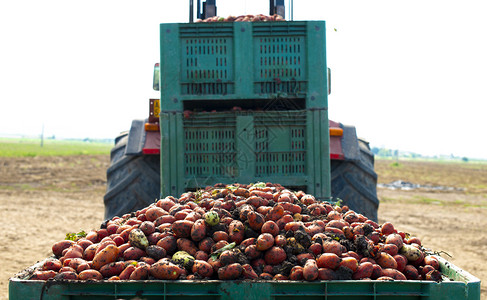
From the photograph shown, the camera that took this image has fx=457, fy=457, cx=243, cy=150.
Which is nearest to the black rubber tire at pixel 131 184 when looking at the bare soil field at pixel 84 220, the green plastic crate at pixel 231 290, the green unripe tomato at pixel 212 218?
the bare soil field at pixel 84 220

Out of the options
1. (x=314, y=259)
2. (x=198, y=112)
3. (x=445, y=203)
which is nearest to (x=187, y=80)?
(x=198, y=112)

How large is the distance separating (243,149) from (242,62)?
827 mm

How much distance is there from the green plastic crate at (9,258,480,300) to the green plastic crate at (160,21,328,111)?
2.39m

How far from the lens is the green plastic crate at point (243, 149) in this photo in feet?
14.3

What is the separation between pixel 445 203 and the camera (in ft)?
50.0

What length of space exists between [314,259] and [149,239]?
3.16 ft

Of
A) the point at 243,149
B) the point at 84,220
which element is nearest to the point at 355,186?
the point at 243,149

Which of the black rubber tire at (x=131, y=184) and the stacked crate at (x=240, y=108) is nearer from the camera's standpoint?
the stacked crate at (x=240, y=108)

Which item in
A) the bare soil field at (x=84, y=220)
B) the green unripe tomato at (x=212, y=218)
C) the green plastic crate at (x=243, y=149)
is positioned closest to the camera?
the green unripe tomato at (x=212, y=218)

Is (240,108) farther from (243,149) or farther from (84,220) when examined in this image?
(84,220)

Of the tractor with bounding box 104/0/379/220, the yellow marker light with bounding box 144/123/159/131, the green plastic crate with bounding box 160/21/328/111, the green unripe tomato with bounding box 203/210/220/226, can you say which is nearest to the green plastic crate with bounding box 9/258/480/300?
the green unripe tomato with bounding box 203/210/220/226

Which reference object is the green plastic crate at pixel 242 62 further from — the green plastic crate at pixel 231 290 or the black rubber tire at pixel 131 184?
the green plastic crate at pixel 231 290

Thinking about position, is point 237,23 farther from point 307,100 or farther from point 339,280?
point 339,280

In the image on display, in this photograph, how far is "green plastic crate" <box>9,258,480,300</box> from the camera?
2.21 m
